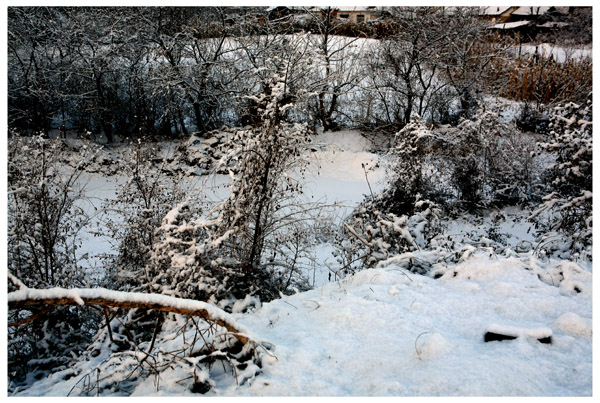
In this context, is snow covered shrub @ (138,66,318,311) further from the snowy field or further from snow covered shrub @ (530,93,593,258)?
snow covered shrub @ (530,93,593,258)

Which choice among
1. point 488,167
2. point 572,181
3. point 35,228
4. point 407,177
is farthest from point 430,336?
point 488,167

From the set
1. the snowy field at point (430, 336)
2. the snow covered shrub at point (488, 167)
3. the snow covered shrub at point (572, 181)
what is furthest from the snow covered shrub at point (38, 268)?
the snow covered shrub at point (488, 167)

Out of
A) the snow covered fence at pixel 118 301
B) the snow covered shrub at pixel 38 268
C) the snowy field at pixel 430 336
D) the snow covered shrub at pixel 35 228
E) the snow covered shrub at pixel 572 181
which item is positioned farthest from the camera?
the snow covered shrub at pixel 572 181

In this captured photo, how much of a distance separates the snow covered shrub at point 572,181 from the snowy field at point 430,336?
2078mm

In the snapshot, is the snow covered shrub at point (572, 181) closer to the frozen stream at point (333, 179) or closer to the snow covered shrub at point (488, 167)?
the snow covered shrub at point (488, 167)

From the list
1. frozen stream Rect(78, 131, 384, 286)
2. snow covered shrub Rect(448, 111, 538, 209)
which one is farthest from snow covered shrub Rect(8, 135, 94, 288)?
snow covered shrub Rect(448, 111, 538, 209)

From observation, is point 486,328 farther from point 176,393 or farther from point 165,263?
point 165,263

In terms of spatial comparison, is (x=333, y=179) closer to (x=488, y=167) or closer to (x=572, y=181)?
(x=488, y=167)

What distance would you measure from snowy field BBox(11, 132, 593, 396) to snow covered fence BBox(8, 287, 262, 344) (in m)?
0.28

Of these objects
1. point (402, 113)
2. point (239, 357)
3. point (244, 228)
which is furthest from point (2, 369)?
point (402, 113)

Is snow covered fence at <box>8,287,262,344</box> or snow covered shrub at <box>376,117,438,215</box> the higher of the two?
snow covered fence at <box>8,287,262,344</box>

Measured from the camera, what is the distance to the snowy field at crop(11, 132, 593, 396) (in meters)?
2.04

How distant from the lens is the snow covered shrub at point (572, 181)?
5188 millimetres

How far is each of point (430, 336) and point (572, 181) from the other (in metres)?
5.27
